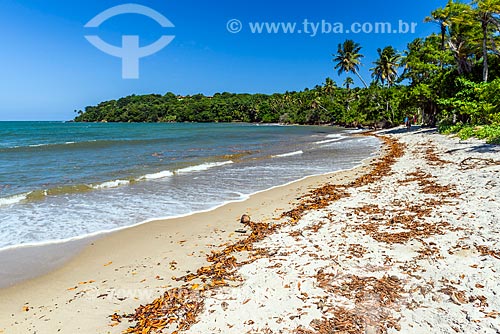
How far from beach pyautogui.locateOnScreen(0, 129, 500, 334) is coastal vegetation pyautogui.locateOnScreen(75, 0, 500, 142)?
10789 mm

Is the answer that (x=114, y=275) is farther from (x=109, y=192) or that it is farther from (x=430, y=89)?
(x=430, y=89)

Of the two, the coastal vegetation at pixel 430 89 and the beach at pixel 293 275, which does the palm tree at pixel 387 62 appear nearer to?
the coastal vegetation at pixel 430 89

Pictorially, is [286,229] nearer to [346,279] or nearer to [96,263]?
[346,279]

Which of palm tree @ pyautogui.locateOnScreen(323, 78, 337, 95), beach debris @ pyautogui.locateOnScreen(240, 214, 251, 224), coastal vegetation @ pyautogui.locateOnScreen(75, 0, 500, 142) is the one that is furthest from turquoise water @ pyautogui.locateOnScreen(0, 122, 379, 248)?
palm tree @ pyautogui.locateOnScreen(323, 78, 337, 95)

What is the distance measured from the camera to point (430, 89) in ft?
95.3

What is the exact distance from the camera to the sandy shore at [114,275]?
11.9 ft

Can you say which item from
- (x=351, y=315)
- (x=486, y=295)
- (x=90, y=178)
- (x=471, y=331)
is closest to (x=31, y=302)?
(x=351, y=315)

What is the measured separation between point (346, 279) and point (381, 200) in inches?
157

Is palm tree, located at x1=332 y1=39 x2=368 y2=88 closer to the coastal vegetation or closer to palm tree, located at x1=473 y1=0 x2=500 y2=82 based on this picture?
the coastal vegetation

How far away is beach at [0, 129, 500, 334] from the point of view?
10.5 feet

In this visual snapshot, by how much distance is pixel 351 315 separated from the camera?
3.18 m

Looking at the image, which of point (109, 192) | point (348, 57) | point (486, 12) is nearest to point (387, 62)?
point (348, 57)

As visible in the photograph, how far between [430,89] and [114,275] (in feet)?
103

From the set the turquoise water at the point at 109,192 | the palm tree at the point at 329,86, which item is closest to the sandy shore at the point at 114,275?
the turquoise water at the point at 109,192
